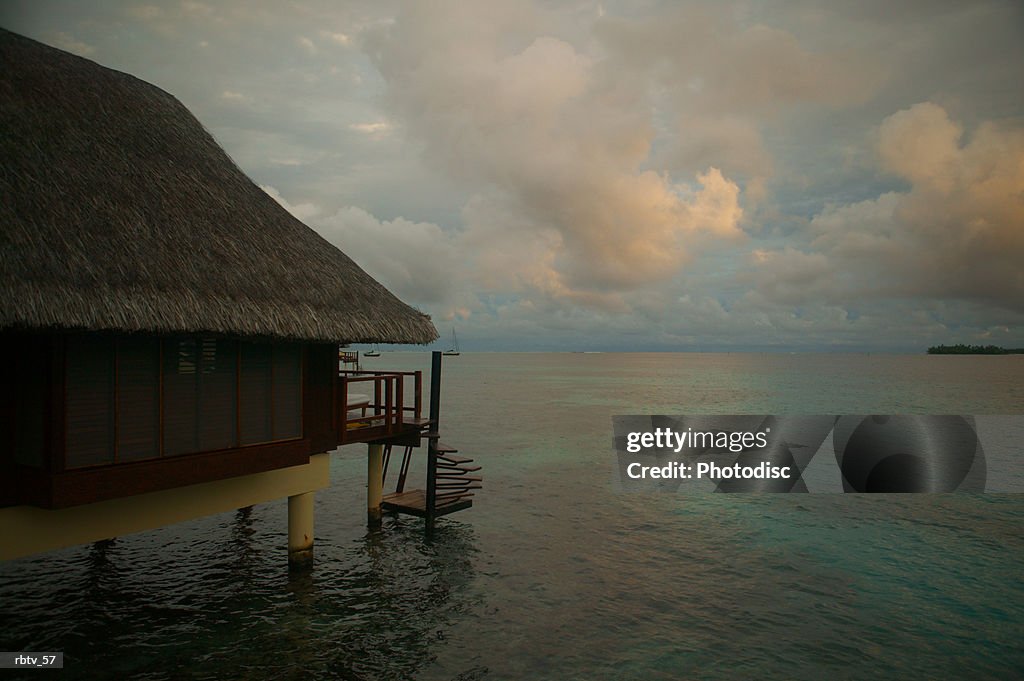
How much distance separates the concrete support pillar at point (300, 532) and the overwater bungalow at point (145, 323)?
4 cm

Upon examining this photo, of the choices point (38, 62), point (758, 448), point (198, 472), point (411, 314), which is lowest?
point (758, 448)

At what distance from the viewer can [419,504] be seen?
53.1 feet

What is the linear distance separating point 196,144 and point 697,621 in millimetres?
14505

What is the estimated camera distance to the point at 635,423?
45.3 m

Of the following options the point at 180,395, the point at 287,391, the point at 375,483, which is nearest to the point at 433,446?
the point at 375,483

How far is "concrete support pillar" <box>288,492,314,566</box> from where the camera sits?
491 inches

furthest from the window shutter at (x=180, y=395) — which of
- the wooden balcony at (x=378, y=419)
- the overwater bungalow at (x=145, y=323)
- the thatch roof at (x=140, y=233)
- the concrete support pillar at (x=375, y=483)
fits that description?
the concrete support pillar at (x=375, y=483)

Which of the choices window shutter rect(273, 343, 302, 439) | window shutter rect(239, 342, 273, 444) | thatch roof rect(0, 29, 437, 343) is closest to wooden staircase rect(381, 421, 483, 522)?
thatch roof rect(0, 29, 437, 343)

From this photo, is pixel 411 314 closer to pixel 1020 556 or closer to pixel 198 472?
pixel 198 472

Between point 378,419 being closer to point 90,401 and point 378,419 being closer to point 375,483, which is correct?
point 375,483

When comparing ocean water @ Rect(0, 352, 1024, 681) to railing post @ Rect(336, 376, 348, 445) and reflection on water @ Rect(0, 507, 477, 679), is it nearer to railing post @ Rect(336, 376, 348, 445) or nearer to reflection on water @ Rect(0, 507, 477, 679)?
reflection on water @ Rect(0, 507, 477, 679)

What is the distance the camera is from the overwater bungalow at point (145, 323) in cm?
789

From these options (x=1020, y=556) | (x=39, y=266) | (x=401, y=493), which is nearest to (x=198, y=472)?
(x=39, y=266)

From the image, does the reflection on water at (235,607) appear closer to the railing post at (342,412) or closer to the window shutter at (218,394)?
the railing post at (342,412)
